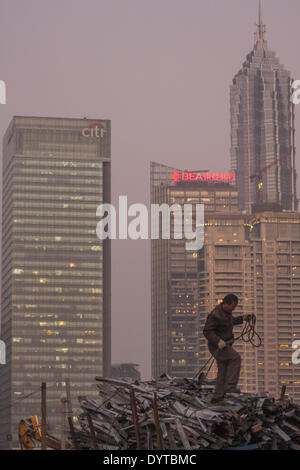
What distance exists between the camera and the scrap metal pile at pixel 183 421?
2231 cm

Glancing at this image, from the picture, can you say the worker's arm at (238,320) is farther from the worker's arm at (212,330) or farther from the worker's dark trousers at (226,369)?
the worker's dark trousers at (226,369)

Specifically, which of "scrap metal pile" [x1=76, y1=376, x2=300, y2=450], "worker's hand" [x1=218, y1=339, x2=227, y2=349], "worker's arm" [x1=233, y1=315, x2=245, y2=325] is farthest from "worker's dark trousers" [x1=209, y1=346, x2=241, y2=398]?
"worker's arm" [x1=233, y1=315, x2=245, y2=325]

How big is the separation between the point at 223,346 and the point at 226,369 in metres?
0.64

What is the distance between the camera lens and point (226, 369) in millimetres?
25062

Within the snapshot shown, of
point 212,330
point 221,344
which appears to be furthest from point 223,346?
point 212,330

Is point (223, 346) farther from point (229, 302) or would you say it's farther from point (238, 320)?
point (238, 320)

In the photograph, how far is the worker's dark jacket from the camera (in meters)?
25.0

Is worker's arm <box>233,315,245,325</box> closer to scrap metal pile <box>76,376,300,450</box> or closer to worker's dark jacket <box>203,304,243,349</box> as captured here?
worker's dark jacket <box>203,304,243,349</box>

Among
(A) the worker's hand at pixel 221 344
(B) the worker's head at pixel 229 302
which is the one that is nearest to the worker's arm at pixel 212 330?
(A) the worker's hand at pixel 221 344

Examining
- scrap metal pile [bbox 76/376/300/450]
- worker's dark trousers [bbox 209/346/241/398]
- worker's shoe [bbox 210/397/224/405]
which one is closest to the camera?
scrap metal pile [bbox 76/376/300/450]

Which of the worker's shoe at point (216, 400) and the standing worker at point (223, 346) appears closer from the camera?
the worker's shoe at point (216, 400)

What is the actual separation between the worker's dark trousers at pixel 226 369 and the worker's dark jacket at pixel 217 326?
0.26 m
